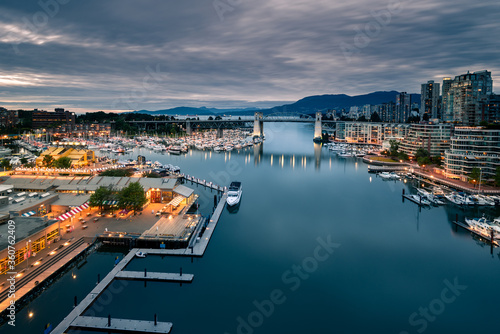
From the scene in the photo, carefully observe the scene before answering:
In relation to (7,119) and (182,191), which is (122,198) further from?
(7,119)

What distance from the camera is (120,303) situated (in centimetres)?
747

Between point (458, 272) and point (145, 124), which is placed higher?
point (145, 124)

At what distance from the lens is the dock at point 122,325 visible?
643 centimetres

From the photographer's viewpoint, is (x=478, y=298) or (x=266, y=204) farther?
(x=266, y=204)

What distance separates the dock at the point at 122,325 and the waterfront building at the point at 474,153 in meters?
19.7

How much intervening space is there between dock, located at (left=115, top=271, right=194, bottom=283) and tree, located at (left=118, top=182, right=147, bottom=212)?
4292 mm

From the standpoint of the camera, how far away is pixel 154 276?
8.49 meters

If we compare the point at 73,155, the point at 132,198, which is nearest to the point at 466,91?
the point at 73,155

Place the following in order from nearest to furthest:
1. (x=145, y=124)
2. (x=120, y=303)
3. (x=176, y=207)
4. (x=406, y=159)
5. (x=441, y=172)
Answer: (x=120, y=303) < (x=176, y=207) < (x=441, y=172) < (x=406, y=159) < (x=145, y=124)

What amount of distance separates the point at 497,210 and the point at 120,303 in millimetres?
16811

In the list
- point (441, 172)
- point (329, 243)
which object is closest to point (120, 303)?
point (329, 243)

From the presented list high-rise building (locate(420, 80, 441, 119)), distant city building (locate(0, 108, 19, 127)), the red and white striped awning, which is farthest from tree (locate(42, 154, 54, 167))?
high-rise building (locate(420, 80, 441, 119))

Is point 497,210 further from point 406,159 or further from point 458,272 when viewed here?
point 406,159

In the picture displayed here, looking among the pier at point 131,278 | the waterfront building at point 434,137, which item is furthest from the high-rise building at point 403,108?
the pier at point 131,278
